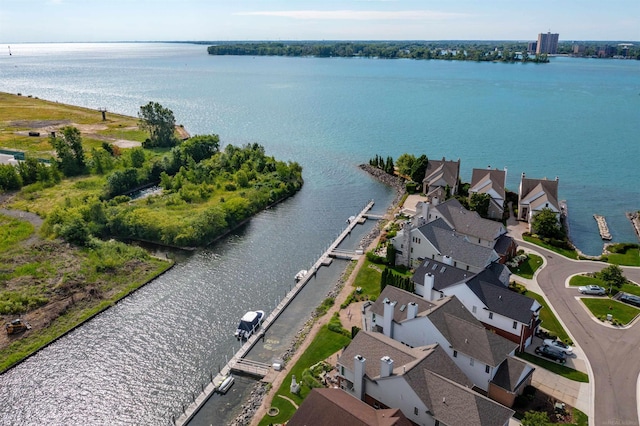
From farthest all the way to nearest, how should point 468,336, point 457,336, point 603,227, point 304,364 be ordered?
point 603,227
point 304,364
point 457,336
point 468,336

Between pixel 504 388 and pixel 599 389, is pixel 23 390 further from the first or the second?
pixel 599 389

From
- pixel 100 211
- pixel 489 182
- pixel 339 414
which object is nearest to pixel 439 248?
pixel 489 182

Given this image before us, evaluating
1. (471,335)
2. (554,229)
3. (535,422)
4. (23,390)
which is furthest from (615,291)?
(23,390)

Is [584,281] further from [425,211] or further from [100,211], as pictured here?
[100,211]

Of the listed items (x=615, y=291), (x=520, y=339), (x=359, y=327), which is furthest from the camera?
(x=615, y=291)

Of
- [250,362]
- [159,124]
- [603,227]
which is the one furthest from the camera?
[159,124]
